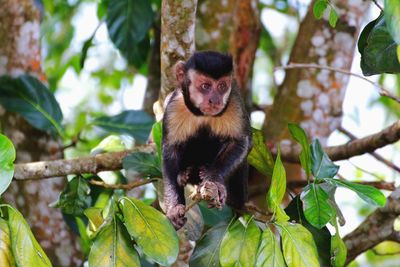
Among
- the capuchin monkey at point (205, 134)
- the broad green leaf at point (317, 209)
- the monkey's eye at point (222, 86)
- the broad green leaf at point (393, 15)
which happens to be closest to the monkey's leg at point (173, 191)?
the capuchin monkey at point (205, 134)

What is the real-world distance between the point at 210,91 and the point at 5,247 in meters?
1.23

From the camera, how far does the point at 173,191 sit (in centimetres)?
325

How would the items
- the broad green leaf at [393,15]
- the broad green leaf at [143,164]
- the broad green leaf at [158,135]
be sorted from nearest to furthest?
the broad green leaf at [393,15] < the broad green leaf at [143,164] < the broad green leaf at [158,135]

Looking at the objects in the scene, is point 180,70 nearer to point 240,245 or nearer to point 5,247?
point 240,245

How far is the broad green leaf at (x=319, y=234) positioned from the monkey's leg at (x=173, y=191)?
1.46ft

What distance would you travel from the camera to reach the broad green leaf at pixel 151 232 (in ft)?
8.30

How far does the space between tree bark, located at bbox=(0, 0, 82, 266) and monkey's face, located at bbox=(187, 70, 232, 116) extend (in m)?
1.24

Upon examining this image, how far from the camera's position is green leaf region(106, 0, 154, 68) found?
4.59 meters

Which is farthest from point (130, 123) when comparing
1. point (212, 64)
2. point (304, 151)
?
point (304, 151)

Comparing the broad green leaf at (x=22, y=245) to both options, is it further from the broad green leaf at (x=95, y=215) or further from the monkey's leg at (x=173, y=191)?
the monkey's leg at (x=173, y=191)

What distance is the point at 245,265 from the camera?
8.41ft

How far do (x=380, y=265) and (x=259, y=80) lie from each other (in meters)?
2.11

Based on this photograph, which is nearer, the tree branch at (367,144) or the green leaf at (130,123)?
the tree branch at (367,144)

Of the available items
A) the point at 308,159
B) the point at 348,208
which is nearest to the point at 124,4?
the point at 308,159
